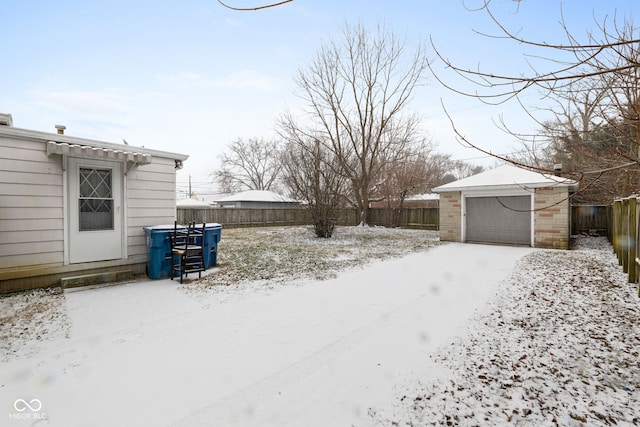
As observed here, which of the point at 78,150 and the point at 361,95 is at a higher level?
the point at 361,95

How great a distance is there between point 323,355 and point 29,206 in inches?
208

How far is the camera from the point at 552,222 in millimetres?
9555

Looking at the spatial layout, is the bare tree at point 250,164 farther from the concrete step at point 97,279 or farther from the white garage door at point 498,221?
the concrete step at point 97,279

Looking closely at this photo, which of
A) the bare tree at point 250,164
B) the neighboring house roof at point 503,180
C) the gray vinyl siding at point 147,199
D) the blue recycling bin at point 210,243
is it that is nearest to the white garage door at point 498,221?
the neighboring house roof at point 503,180

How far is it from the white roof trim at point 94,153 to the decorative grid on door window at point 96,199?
0.41 m

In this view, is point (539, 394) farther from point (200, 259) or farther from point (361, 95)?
point (361, 95)

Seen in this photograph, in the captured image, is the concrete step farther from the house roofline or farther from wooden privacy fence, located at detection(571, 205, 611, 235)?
wooden privacy fence, located at detection(571, 205, 611, 235)

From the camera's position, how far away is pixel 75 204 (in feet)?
17.0

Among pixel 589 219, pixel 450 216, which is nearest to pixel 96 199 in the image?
pixel 450 216

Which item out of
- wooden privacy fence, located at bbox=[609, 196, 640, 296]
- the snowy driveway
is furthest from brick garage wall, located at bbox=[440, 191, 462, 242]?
the snowy driveway

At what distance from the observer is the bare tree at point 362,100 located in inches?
676

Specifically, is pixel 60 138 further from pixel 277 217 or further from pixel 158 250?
pixel 277 217

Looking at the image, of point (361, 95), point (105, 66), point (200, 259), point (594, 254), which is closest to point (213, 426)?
point (200, 259)

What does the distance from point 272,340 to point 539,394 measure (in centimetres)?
230
